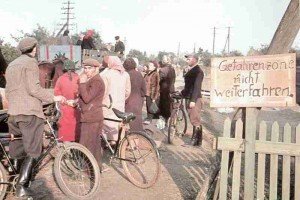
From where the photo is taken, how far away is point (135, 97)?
26.7 ft

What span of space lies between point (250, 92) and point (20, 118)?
2669 millimetres

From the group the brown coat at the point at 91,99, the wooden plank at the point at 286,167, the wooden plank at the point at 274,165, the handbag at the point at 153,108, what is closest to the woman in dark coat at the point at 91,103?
the brown coat at the point at 91,99

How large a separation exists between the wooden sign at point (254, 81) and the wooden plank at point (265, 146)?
407 millimetres

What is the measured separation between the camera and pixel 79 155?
5.31m

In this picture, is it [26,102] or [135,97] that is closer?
[26,102]

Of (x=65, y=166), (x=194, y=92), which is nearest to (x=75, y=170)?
(x=65, y=166)

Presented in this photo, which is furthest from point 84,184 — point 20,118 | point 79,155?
point 20,118

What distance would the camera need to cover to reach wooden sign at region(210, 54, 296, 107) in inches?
173

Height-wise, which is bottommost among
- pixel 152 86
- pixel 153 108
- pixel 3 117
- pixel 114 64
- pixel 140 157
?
pixel 140 157

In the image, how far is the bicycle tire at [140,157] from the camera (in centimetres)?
567

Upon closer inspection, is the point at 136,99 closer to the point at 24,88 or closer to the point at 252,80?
the point at 24,88

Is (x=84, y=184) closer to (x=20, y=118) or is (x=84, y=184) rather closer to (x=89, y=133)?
(x=89, y=133)

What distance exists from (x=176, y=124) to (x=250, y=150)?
17.6ft

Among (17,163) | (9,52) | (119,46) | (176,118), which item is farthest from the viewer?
(9,52)
